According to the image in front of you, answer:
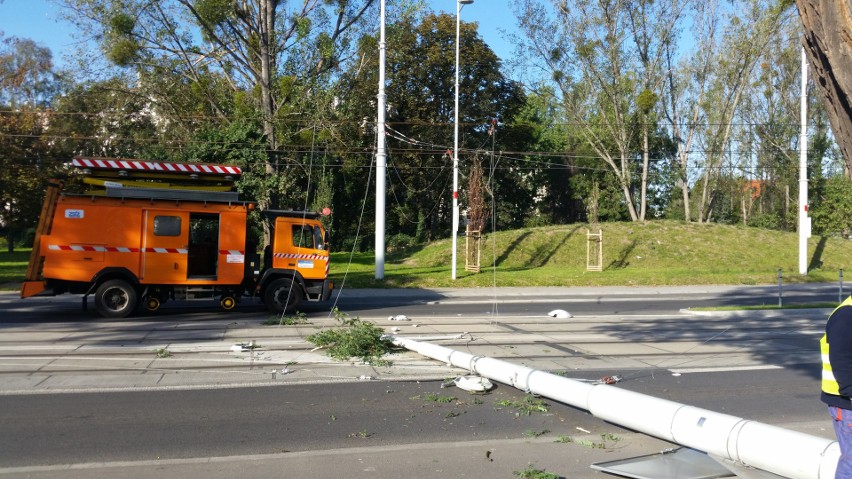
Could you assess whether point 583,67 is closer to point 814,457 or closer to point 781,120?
point 781,120


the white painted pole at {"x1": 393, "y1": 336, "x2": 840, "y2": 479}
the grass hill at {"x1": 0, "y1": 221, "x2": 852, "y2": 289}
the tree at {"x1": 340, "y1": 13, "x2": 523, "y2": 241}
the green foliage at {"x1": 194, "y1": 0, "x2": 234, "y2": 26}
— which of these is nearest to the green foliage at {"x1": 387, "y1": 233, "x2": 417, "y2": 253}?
the tree at {"x1": 340, "y1": 13, "x2": 523, "y2": 241}

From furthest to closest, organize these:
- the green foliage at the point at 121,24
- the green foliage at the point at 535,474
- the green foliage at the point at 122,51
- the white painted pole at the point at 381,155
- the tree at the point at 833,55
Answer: the green foliage at the point at 122,51, the green foliage at the point at 121,24, the white painted pole at the point at 381,155, the green foliage at the point at 535,474, the tree at the point at 833,55

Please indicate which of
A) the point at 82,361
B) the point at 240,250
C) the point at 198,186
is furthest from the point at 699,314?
the point at 82,361

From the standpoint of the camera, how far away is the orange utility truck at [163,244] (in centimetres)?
1580

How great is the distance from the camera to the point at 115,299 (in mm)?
15953

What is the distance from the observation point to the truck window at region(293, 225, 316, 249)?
57.6ft

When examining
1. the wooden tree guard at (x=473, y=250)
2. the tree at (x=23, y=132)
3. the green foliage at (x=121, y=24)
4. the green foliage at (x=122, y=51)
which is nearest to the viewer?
the green foliage at (x=121, y=24)

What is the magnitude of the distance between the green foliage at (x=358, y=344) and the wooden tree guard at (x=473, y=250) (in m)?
18.5

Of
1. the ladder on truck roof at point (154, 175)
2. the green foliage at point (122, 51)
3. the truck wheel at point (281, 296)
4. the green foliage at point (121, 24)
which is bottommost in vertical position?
the truck wheel at point (281, 296)

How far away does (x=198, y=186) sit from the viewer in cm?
1727

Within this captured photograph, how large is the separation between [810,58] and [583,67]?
4127 centimetres

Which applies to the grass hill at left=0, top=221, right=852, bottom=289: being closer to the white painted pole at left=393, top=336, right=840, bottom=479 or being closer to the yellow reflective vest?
the white painted pole at left=393, top=336, right=840, bottom=479

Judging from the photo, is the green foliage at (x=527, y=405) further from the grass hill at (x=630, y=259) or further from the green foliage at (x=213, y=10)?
the green foliage at (x=213, y=10)

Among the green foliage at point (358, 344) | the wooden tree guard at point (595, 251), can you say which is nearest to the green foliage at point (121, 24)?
the wooden tree guard at point (595, 251)
